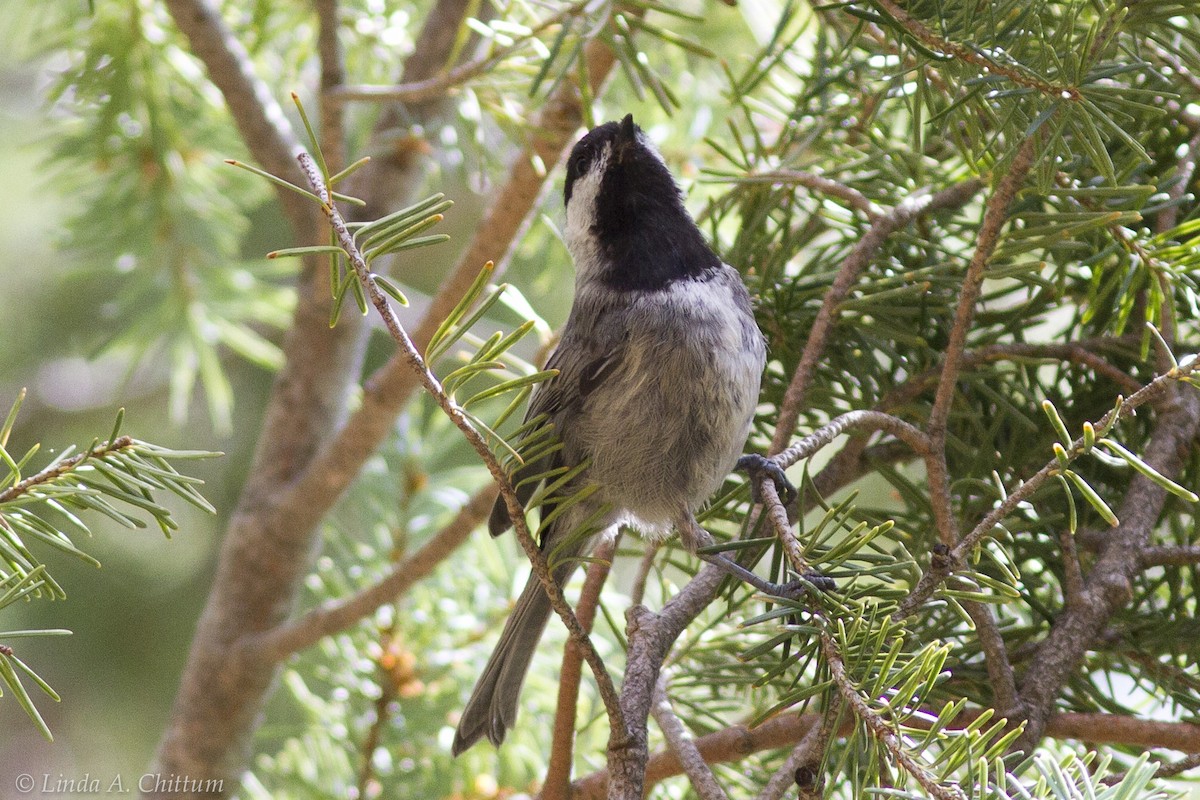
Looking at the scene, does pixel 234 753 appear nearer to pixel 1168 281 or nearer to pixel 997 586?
pixel 997 586

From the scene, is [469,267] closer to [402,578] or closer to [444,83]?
[444,83]

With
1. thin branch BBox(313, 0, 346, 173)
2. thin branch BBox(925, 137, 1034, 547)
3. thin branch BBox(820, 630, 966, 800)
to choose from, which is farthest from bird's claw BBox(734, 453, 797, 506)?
thin branch BBox(313, 0, 346, 173)

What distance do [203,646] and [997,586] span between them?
146cm

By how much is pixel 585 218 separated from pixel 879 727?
1.14 metres

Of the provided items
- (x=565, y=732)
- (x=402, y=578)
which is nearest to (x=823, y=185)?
(x=565, y=732)

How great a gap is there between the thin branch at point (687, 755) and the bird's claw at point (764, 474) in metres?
0.24

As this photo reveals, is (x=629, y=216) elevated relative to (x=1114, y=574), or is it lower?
elevated

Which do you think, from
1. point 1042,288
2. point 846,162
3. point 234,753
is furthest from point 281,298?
point 1042,288

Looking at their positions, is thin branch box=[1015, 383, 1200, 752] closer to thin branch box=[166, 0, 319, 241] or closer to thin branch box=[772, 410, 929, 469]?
thin branch box=[772, 410, 929, 469]

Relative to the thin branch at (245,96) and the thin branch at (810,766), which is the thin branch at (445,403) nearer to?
the thin branch at (810,766)

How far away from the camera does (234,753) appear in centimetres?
179

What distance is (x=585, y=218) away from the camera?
5.62 ft

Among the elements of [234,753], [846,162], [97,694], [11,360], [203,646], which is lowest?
[97,694]

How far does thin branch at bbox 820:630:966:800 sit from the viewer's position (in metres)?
0.67
